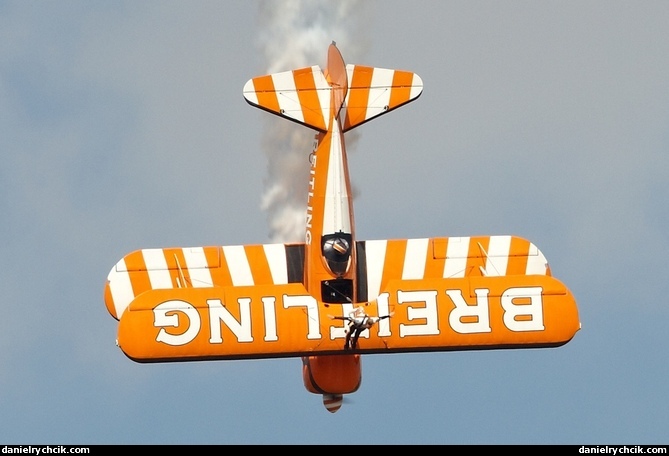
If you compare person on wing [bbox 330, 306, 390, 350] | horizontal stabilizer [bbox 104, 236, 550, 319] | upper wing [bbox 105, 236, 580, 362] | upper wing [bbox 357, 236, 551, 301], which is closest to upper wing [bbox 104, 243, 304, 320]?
horizontal stabilizer [bbox 104, 236, 550, 319]

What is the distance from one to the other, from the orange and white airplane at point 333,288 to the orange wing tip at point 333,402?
0.02 m

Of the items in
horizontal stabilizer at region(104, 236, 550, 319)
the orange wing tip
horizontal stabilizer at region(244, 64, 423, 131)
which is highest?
horizontal stabilizer at region(244, 64, 423, 131)

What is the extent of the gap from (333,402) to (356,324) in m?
3.88

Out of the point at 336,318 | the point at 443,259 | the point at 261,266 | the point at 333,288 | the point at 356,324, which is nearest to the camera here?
the point at 356,324

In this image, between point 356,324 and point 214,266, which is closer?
point 356,324

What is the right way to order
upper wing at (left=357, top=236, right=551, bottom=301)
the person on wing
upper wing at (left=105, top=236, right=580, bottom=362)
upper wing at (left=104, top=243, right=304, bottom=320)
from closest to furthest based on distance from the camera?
1. the person on wing
2. upper wing at (left=105, top=236, right=580, bottom=362)
3. upper wing at (left=357, top=236, right=551, bottom=301)
4. upper wing at (left=104, top=243, right=304, bottom=320)

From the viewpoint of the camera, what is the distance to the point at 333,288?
54531mm

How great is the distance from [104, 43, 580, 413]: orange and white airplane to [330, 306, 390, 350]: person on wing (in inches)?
1.4

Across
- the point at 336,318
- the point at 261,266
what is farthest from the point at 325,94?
the point at 336,318

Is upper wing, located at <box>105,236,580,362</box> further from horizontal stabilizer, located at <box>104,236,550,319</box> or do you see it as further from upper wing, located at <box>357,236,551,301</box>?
horizontal stabilizer, located at <box>104,236,550,319</box>

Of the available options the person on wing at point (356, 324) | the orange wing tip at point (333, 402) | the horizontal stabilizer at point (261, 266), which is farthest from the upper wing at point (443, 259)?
the person on wing at point (356, 324)

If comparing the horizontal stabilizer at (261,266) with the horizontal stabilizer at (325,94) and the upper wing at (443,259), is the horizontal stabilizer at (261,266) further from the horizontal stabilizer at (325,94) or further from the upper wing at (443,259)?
the horizontal stabilizer at (325,94)

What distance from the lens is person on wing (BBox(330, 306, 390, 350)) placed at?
52.4 meters

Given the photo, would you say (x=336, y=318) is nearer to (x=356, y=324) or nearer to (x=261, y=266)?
(x=356, y=324)
